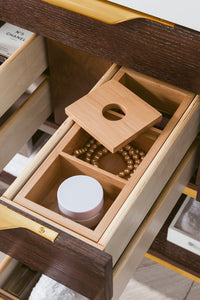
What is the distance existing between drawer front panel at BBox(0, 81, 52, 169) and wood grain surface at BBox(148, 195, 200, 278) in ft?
1.24

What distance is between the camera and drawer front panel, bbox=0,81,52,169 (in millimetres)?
891

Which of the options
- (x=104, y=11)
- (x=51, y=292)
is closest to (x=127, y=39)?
(x=104, y=11)

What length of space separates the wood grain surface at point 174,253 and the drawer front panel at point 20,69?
0.45m

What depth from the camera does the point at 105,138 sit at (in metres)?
0.72

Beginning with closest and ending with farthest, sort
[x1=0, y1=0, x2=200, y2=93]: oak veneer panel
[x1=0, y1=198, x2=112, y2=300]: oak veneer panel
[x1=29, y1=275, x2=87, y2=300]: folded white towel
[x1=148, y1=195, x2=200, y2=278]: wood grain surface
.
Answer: [x1=0, y1=198, x2=112, y2=300]: oak veneer panel < [x1=0, y1=0, x2=200, y2=93]: oak veneer panel < [x1=29, y1=275, x2=87, y2=300]: folded white towel < [x1=148, y1=195, x2=200, y2=278]: wood grain surface

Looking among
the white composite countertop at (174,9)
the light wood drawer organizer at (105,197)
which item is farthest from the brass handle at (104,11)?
the light wood drawer organizer at (105,197)

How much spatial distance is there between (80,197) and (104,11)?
28 centimetres

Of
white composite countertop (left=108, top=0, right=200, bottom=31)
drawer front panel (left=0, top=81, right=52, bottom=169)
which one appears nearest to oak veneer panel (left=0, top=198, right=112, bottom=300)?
drawer front panel (left=0, top=81, right=52, bottom=169)

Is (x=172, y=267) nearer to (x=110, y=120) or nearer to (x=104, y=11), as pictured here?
(x=110, y=120)

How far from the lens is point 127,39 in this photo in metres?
0.75

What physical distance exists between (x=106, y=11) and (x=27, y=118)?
0.30 m

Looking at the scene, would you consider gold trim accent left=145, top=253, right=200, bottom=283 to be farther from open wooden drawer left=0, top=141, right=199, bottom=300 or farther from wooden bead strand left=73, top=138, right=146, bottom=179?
wooden bead strand left=73, top=138, right=146, bottom=179

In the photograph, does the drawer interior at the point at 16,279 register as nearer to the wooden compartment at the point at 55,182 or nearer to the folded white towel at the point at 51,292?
the folded white towel at the point at 51,292

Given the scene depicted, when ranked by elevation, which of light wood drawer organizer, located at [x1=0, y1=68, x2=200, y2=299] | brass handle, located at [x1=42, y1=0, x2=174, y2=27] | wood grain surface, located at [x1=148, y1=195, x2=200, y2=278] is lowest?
light wood drawer organizer, located at [x1=0, y1=68, x2=200, y2=299]
